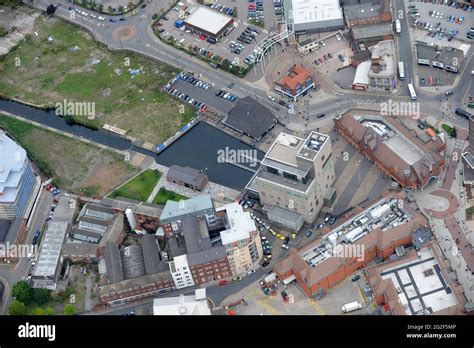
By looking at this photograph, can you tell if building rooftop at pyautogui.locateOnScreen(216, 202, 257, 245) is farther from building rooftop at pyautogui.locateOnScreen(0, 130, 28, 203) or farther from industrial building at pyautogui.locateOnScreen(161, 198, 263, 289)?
building rooftop at pyautogui.locateOnScreen(0, 130, 28, 203)

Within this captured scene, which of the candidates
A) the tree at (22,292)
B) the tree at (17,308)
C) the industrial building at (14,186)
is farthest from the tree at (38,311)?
the industrial building at (14,186)

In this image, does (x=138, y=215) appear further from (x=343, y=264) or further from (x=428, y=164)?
(x=428, y=164)

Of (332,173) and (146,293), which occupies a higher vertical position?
(332,173)

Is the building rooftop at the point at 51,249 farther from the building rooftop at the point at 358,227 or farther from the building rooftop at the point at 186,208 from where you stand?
the building rooftop at the point at 358,227

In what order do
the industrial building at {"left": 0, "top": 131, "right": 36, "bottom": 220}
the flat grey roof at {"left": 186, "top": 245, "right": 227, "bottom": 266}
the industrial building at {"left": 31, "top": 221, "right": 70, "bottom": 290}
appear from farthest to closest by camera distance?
1. the industrial building at {"left": 0, "top": 131, "right": 36, "bottom": 220}
2. the industrial building at {"left": 31, "top": 221, "right": 70, "bottom": 290}
3. the flat grey roof at {"left": 186, "top": 245, "right": 227, "bottom": 266}

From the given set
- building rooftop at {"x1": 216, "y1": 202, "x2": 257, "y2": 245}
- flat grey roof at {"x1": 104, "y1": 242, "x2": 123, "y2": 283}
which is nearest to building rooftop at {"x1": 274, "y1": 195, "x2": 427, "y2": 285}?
building rooftop at {"x1": 216, "y1": 202, "x2": 257, "y2": 245}

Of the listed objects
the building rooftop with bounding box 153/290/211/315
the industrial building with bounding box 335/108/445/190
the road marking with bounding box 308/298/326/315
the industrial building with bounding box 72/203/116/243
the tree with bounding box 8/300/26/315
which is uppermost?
the industrial building with bounding box 335/108/445/190

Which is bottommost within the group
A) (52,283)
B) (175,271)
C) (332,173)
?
(52,283)

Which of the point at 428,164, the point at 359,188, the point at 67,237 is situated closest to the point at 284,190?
the point at 359,188
